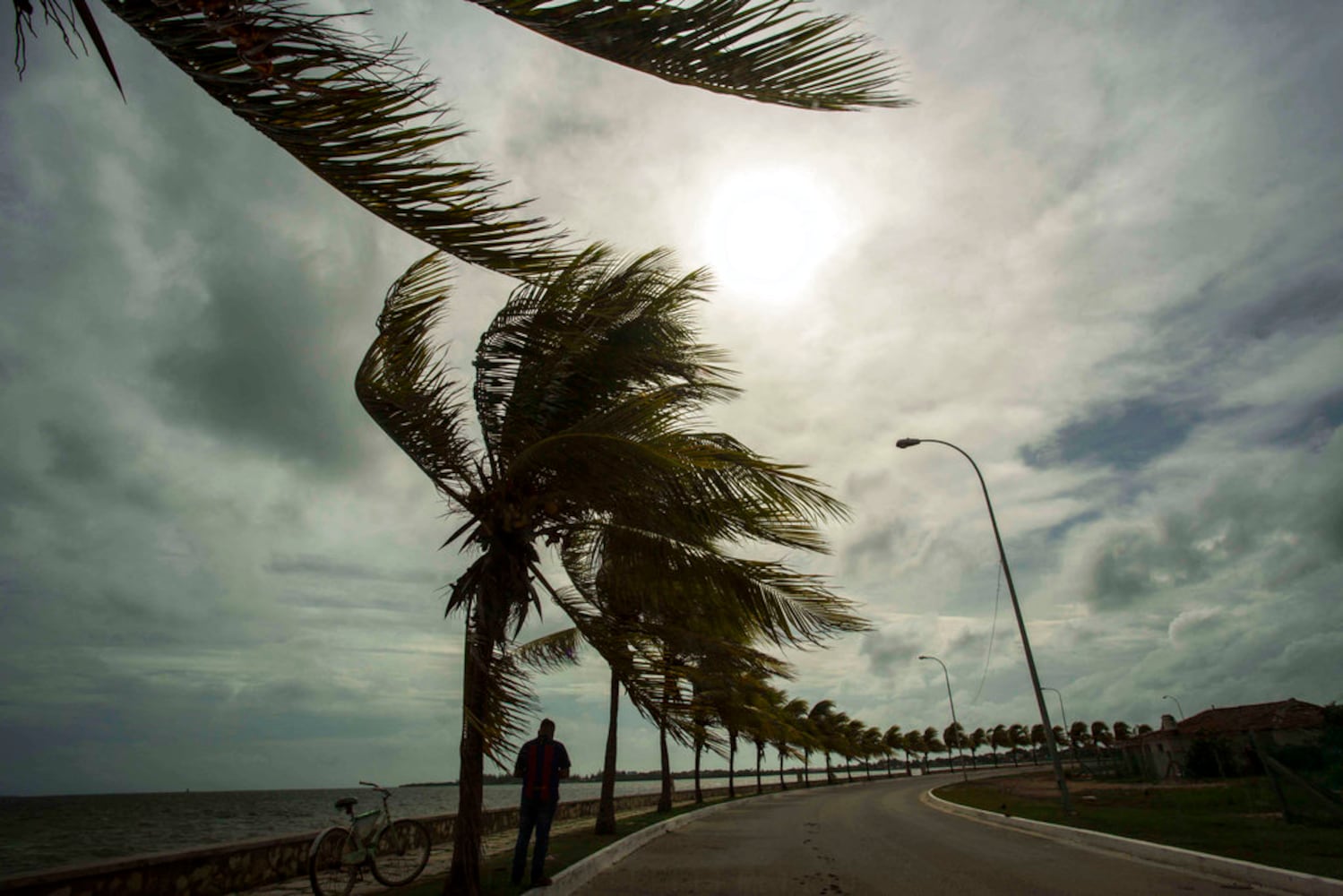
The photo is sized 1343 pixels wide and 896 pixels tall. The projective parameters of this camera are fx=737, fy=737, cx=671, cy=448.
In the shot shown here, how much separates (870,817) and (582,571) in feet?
52.6

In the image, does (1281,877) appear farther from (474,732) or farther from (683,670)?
(474,732)

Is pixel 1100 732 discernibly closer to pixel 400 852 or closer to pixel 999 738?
pixel 999 738

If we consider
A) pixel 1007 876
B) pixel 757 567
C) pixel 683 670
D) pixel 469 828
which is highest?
pixel 757 567

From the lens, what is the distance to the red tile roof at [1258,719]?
45.0m

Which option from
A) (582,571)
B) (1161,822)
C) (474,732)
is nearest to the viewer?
(474,732)

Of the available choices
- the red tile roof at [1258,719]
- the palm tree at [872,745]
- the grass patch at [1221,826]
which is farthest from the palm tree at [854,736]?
the grass patch at [1221,826]

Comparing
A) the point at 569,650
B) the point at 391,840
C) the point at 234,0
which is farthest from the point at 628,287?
the point at 569,650

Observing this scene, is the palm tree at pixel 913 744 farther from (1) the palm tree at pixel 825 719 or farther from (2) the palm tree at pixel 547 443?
(2) the palm tree at pixel 547 443

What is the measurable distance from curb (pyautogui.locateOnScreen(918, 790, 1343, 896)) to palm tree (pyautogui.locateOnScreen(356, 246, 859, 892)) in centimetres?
545

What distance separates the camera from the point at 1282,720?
46125mm

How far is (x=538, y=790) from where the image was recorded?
7.88 m

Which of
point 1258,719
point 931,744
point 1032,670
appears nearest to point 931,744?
point 931,744

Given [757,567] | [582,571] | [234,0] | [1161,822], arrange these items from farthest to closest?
[1161,822], [582,571], [757,567], [234,0]

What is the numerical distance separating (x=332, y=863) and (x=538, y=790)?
8.30ft
